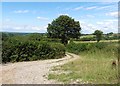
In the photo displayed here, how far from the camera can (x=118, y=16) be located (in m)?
4.62

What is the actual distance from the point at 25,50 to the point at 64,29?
2284 cm

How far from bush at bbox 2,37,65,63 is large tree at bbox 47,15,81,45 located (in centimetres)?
1975

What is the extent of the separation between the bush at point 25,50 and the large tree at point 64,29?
19748 millimetres

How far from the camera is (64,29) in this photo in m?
38.3

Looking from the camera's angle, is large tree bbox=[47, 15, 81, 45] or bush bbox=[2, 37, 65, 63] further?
large tree bbox=[47, 15, 81, 45]

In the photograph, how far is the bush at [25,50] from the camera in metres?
15.1

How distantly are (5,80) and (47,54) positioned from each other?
930 centimetres

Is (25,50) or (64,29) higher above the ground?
(64,29)

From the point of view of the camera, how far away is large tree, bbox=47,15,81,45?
3700 centimetres

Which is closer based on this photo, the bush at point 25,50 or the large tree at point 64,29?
the bush at point 25,50

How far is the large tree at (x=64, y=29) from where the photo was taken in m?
37.0

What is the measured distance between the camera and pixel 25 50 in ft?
51.7

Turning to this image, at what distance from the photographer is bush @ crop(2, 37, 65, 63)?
1513cm

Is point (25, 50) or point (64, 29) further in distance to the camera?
point (64, 29)
